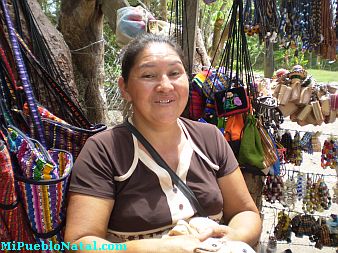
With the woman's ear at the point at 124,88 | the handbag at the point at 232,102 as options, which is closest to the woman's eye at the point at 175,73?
the woman's ear at the point at 124,88

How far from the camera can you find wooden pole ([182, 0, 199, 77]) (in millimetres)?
2141

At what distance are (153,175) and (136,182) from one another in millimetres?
71

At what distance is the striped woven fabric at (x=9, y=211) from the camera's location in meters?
1.14

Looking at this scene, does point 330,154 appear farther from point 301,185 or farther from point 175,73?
point 175,73

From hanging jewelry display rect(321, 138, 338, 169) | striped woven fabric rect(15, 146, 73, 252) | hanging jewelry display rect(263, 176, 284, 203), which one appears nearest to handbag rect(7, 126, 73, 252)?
striped woven fabric rect(15, 146, 73, 252)

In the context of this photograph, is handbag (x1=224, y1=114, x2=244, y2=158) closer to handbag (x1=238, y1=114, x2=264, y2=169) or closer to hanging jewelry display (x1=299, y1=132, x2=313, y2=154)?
handbag (x1=238, y1=114, x2=264, y2=169)

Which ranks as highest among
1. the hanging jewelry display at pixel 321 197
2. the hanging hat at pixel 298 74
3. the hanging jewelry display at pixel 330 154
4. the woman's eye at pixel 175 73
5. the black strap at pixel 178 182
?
the woman's eye at pixel 175 73

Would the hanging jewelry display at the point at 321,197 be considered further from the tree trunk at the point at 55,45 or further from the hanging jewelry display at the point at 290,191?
the tree trunk at the point at 55,45

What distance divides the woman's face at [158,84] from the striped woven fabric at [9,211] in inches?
20.7

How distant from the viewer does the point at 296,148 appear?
262cm

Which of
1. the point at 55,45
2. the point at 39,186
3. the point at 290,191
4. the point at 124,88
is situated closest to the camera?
the point at 39,186

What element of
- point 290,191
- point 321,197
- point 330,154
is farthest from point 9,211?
point 321,197

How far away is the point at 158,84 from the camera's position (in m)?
1.39

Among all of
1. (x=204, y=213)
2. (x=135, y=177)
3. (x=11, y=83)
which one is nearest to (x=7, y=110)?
(x=11, y=83)
